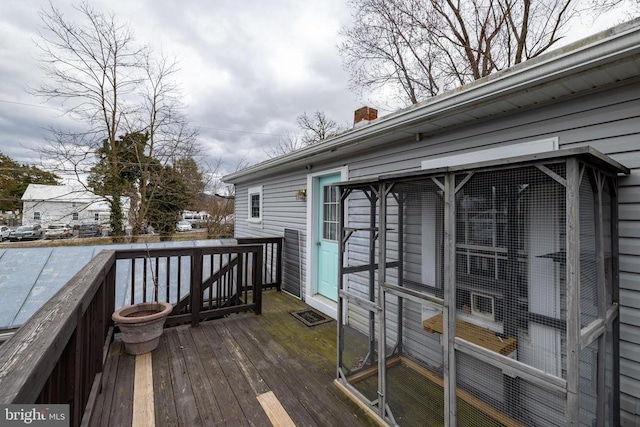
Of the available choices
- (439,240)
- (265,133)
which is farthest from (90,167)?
(439,240)

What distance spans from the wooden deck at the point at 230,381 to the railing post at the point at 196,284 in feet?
0.54

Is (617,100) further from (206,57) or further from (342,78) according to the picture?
(206,57)

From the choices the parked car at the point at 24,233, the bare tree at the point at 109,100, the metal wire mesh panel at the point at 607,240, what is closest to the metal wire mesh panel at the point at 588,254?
the metal wire mesh panel at the point at 607,240

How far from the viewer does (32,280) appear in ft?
13.3

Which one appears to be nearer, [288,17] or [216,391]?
[216,391]

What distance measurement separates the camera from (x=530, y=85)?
1.86 metres

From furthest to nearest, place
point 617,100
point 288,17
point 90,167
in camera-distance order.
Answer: point 90,167
point 288,17
point 617,100

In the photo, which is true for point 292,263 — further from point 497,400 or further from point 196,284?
point 497,400

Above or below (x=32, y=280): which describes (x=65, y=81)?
above

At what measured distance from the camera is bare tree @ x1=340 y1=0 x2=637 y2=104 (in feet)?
Result: 23.0

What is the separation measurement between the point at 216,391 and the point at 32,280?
144 inches

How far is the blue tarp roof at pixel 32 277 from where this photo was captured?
3664 millimetres

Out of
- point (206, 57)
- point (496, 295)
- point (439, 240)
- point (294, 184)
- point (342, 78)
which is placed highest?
point (206, 57)

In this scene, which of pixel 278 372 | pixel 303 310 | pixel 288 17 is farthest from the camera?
pixel 288 17
